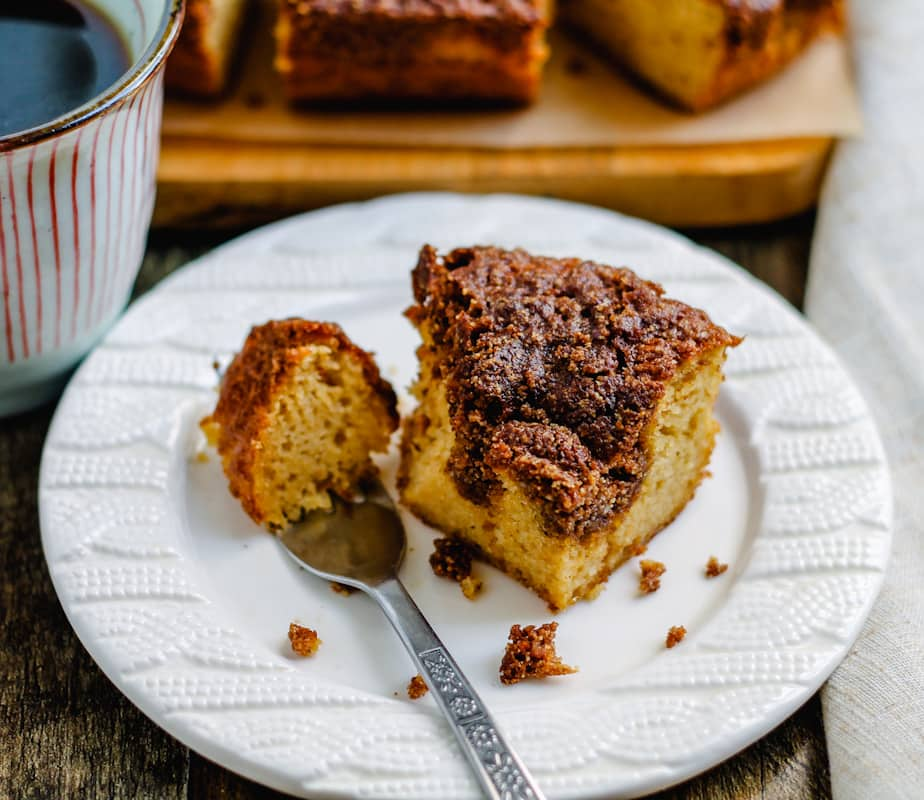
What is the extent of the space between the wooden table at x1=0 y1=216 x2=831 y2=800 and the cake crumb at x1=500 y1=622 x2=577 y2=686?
13.2 inches

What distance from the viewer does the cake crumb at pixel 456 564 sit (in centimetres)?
259

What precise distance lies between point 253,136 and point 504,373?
169 cm

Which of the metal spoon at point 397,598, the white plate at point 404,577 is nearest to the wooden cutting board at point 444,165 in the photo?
the white plate at point 404,577

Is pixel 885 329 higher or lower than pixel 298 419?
higher

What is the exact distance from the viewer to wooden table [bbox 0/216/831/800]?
234 centimetres

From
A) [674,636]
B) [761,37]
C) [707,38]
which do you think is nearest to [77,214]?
[674,636]

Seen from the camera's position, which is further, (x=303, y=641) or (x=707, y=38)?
(x=707, y=38)

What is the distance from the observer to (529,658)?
240 centimetres

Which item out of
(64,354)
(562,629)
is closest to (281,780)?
(562,629)

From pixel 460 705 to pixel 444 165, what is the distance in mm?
2002

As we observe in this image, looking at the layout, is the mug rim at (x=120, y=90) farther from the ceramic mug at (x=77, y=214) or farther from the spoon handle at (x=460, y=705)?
the spoon handle at (x=460, y=705)

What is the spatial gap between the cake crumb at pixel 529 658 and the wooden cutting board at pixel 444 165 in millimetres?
1753

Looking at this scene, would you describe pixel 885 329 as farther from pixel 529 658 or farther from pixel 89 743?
pixel 89 743

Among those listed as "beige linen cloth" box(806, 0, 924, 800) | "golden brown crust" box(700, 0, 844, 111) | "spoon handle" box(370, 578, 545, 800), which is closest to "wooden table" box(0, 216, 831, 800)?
"beige linen cloth" box(806, 0, 924, 800)
